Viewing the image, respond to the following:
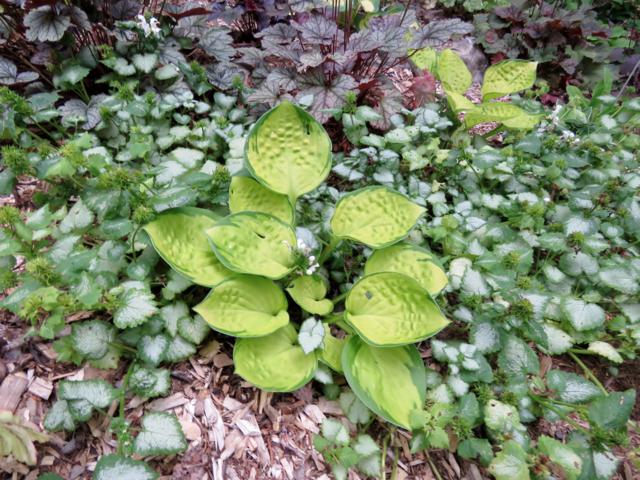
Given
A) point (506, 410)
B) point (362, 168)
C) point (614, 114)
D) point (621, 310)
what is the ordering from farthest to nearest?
point (614, 114) → point (362, 168) → point (621, 310) → point (506, 410)

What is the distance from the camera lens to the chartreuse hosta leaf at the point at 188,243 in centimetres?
124

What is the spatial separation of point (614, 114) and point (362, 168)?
4.95 feet

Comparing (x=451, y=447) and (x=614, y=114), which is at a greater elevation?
(x=614, y=114)

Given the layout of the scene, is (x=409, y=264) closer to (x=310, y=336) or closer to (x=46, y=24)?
(x=310, y=336)

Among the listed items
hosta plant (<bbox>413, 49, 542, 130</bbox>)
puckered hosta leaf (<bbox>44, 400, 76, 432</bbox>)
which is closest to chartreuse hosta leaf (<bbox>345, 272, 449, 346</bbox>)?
puckered hosta leaf (<bbox>44, 400, 76, 432</bbox>)

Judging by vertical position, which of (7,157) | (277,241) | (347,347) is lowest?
(347,347)

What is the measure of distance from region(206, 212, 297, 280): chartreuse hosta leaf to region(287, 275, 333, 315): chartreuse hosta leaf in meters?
0.07

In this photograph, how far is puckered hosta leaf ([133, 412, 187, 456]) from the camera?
3.34ft

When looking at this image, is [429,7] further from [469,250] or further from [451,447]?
[451,447]

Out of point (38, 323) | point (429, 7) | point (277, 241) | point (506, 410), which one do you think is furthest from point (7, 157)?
point (429, 7)

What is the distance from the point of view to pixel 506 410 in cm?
121

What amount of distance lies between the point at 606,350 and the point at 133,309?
1.53m

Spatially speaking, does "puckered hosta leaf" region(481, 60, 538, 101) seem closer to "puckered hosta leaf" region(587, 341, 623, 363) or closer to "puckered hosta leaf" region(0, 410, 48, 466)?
"puckered hosta leaf" region(587, 341, 623, 363)

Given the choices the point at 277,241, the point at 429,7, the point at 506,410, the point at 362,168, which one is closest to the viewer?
the point at 506,410
